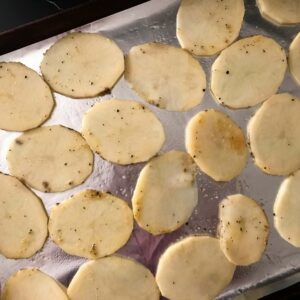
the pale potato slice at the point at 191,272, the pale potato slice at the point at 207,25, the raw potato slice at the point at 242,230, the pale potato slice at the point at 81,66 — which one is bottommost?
the pale potato slice at the point at 191,272

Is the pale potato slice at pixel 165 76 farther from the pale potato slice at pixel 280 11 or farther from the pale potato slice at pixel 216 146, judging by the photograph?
the pale potato slice at pixel 280 11

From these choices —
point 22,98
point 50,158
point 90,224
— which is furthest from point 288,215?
point 22,98

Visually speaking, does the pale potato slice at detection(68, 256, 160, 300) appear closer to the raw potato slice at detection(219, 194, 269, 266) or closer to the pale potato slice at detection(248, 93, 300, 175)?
the raw potato slice at detection(219, 194, 269, 266)

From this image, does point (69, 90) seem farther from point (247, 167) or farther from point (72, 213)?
point (247, 167)

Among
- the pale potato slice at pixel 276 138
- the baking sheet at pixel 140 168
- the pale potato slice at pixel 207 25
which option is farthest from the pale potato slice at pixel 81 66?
the pale potato slice at pixel 276 138

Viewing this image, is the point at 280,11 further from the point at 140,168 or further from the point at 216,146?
the point at 140,168

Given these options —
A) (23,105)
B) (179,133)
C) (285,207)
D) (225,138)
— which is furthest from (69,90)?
(285,207)

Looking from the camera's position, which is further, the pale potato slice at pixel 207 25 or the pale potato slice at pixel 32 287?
the pale potato slice at pixel 207 25
